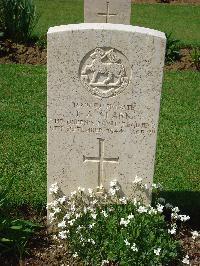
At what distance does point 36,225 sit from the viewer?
4.56 m

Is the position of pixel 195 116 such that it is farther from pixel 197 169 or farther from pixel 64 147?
pixel 64 147

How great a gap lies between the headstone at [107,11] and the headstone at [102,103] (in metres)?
4.73

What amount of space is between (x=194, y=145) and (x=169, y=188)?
4.58 feet

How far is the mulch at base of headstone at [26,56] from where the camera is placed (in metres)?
9.97

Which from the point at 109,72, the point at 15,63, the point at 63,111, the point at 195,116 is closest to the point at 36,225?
the point at 63,111

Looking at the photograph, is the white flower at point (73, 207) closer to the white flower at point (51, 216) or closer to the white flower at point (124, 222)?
the white flower at point (51, 216)

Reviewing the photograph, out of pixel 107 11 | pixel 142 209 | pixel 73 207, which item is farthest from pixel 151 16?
pixel 142 209

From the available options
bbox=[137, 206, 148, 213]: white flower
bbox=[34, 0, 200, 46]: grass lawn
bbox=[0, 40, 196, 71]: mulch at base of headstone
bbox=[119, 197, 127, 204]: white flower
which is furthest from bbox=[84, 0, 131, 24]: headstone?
bbox=[137, 206, 148, 213]: white flower

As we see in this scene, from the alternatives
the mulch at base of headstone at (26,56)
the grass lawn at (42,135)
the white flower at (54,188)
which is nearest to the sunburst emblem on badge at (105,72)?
the white flower at (54,188)

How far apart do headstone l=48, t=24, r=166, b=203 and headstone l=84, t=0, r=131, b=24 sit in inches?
186

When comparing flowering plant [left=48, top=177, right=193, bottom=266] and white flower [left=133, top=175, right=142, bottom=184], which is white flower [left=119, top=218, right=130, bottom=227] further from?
white flower [left=133, top=175, right=142, bottom=184]

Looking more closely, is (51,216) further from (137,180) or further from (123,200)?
(137,180)

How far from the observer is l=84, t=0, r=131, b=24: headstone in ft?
28.4

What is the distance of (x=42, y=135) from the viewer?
692 cm
